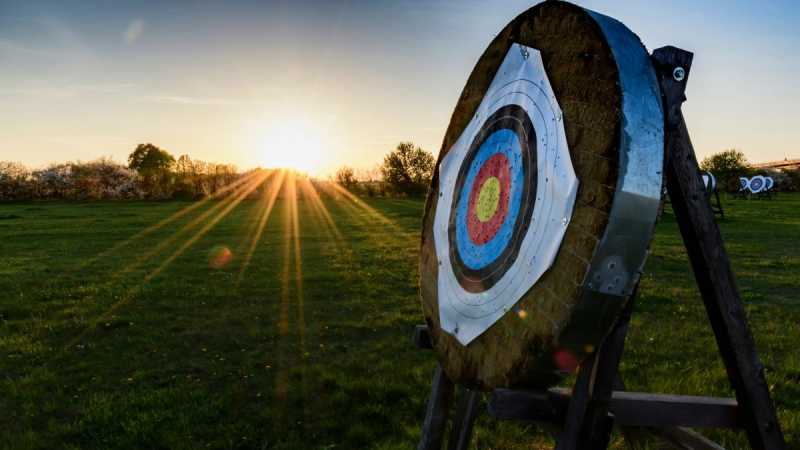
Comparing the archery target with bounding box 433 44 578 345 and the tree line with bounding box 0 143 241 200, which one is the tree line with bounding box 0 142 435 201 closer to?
the tree line with bounding box 0 143 241 200

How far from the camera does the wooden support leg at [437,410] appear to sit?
8.27 feet

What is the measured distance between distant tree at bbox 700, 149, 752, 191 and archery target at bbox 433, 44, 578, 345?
73539 mm

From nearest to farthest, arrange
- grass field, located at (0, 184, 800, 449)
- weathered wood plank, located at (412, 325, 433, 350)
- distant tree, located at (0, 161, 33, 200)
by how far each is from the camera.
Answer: weathered wood plank, located at (412, 325, 433, 350) → grass field, located at (0, 184, 800, 449) → distant tree, located at (0, 161, 33, 200)

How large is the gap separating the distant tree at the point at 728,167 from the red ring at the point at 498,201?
2898 inches

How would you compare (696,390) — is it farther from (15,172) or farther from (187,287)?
(15,172)

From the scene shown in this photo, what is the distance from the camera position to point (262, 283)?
34.3 ft

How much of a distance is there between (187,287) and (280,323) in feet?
11.4

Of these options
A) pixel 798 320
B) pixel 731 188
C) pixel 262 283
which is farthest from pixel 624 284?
pixel 731 188

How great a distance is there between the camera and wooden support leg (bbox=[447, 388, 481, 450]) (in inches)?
109

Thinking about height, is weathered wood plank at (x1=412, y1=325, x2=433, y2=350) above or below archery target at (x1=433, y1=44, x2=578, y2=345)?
below

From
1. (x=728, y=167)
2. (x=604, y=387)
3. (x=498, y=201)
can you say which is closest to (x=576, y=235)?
(x=604, y=387)

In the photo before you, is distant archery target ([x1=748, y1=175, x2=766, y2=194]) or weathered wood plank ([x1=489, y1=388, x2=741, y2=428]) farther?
distant archery target ([x1=748, y1=175, x2=766, y2=194])

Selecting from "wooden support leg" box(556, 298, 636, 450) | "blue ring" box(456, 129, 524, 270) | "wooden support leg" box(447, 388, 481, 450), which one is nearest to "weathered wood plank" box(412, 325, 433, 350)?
"wooden support leg" box(447, 388, 481, 450)

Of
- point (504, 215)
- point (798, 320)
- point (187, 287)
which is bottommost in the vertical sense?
point (187, 287)
